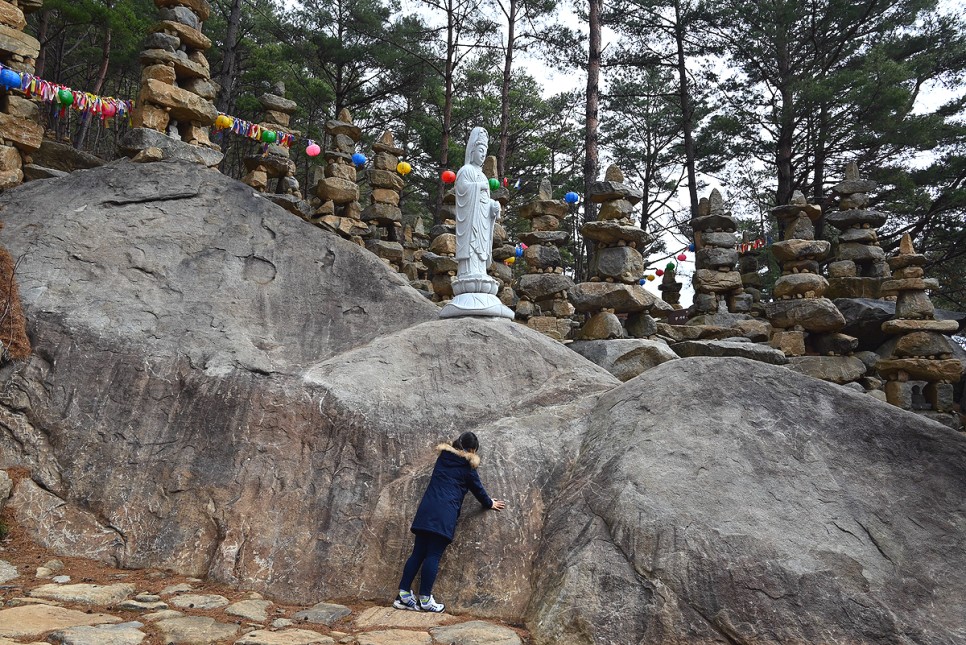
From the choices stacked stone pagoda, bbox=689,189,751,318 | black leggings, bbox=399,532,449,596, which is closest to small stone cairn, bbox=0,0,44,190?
black leggings, bbox=399,532,449,596

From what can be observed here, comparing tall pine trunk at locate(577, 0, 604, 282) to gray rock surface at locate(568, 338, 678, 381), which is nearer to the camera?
gray rock surface at locate(568, 338, 678, 381)

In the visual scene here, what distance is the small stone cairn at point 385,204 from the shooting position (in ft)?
52.4

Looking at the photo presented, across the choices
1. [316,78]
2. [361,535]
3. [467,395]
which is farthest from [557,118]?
[361,535]

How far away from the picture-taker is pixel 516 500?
5.29 metres

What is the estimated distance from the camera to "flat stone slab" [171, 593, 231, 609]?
464cm

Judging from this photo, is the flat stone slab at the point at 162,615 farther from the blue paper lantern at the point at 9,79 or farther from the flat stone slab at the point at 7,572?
the blue paper lantern at the point at 9,79

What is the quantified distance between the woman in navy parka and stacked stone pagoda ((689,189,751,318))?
11.0 meters

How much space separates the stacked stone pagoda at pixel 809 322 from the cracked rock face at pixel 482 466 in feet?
20.3

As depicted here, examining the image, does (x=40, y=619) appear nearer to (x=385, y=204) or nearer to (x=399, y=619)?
(x=399, y=619)

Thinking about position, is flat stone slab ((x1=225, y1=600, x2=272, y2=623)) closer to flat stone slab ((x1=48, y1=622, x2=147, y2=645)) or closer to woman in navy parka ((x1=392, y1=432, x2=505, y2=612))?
flat stone slab ((x1=48, y1=622, x2=147, y2=645))

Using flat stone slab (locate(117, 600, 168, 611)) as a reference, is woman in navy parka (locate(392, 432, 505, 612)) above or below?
above

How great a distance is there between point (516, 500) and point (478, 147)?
502 centimetres

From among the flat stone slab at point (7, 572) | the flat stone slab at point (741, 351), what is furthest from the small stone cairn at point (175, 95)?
the flat stone slab at point (741, 351)

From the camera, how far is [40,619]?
4082 millimetres
